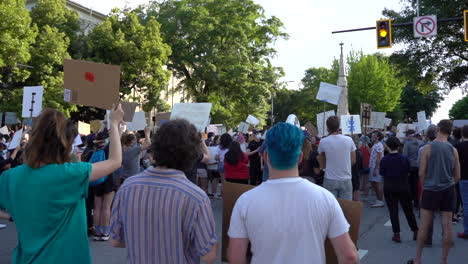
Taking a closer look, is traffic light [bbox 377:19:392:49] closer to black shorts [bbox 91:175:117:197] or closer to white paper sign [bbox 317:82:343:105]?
white paper sign [bbox 317:82:343:105]

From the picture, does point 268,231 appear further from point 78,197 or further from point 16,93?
point 16,93

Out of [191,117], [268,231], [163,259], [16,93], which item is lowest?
[163,259]

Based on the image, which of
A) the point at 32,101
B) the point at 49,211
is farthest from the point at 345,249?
the point at 32,101

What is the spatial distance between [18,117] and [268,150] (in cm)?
2794

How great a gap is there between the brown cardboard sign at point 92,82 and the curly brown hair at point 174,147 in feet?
5.28

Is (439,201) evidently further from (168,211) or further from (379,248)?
(168,211)

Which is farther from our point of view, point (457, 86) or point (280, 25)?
point (280, 25)

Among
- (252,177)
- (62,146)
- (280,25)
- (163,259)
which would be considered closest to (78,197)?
(62,146)

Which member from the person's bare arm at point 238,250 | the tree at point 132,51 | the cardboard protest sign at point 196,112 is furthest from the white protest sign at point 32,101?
the tree at point 132,51

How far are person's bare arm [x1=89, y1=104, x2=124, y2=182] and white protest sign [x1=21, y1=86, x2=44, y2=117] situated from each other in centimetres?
696

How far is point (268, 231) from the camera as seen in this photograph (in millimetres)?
2252

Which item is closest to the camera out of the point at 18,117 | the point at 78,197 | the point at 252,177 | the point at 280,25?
the point at 78,197

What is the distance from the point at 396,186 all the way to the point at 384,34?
8.13 metres

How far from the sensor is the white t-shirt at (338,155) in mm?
6598
